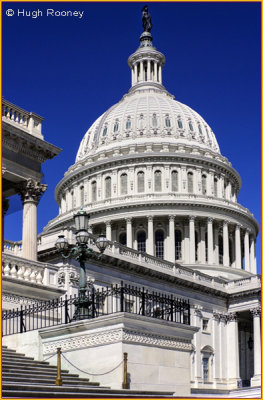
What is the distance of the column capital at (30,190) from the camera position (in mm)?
37250

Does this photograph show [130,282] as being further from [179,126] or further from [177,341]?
[179,126]

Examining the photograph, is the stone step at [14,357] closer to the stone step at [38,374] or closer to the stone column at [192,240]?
the stone step at [38,374]

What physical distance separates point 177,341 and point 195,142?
76798mm

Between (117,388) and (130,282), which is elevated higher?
(130,282)

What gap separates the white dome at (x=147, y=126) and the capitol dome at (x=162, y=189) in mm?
141

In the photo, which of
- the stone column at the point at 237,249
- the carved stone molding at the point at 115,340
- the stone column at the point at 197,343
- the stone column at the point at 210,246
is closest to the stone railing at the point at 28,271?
the carved stone molding at the point at 115,340

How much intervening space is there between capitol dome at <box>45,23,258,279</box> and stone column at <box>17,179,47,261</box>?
48647 mm

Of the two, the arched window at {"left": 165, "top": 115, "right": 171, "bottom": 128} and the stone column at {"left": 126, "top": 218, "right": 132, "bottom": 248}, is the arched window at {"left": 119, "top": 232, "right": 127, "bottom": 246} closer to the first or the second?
the stone column at {"left": 126, "top": 218, "right": 132, "bottom": 248}

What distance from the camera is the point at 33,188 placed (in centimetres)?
3741

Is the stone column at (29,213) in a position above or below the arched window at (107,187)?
below

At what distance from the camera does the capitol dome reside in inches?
3506

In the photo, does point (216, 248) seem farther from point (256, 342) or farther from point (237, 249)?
point (256, 342)

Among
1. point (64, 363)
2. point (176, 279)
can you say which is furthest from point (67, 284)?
Result: point (64, 363)

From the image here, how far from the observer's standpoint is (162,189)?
303 ft
